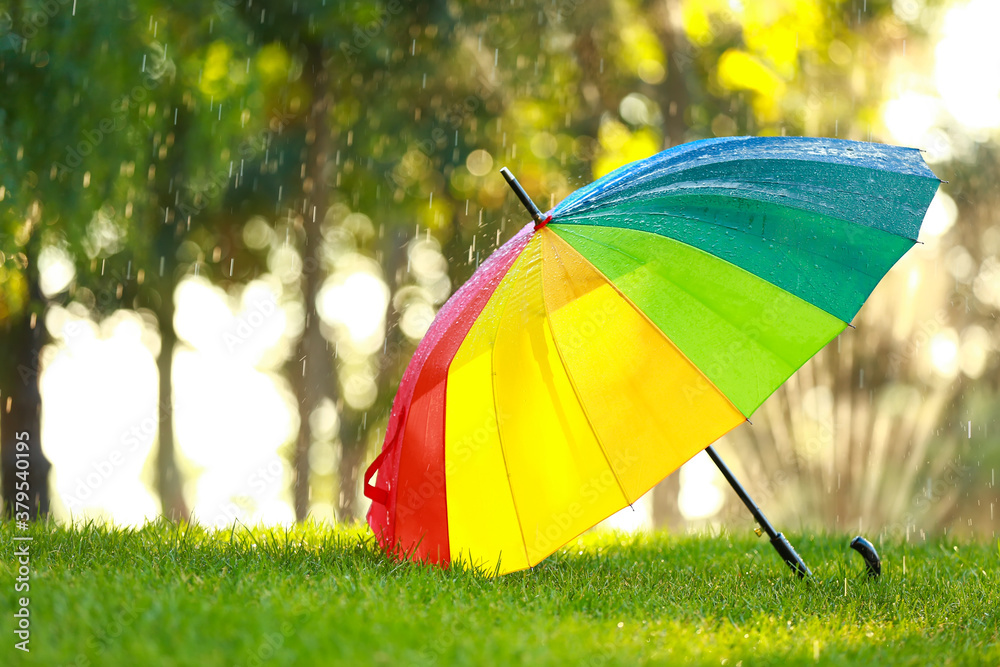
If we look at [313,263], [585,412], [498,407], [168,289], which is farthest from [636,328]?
[168,289]

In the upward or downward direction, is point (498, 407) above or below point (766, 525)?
above

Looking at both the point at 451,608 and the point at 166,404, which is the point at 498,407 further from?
the point at 166,404

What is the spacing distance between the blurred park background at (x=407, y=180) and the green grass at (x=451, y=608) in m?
1.15

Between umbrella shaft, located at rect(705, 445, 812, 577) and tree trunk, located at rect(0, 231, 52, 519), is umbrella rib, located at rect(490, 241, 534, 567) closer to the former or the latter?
umbrella shaft, located at rect(705, 445, 812, 577)

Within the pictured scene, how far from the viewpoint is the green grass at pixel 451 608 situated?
248 cm

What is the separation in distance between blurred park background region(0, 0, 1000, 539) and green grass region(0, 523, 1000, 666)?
1155mm

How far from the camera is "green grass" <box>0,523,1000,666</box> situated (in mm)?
2482

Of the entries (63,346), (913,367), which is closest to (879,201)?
(63,346)

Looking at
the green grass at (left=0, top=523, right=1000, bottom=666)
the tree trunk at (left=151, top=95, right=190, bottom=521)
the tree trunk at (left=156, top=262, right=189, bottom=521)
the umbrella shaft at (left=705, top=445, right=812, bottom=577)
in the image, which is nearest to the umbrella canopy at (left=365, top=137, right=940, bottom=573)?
the green grass at (left=0, top=523, right=1000, bottom=666)

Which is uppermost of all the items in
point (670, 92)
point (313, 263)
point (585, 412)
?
point (670, 92)

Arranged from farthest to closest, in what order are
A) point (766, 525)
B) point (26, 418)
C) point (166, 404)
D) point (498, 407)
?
point (166, 404) < point (26, 418) < point (766, 525) < point (498, 407)

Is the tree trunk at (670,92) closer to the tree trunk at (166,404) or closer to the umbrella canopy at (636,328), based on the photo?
the tree trunk at (166,404)

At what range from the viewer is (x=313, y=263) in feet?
32.4

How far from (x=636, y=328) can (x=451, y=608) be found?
1241 millimetres
